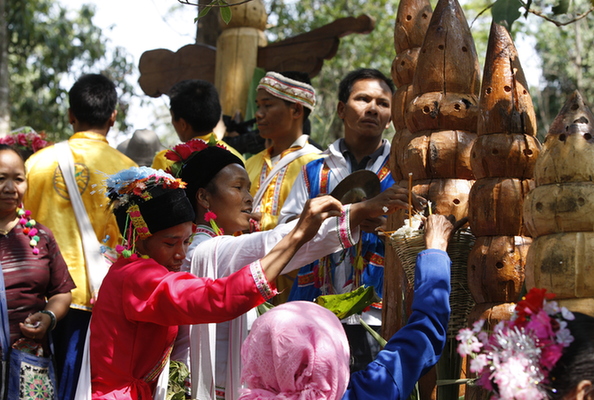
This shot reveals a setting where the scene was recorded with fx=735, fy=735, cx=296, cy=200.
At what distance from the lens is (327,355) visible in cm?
238

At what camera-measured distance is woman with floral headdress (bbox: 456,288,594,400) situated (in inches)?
69.6

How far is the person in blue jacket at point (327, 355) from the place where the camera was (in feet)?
7.80

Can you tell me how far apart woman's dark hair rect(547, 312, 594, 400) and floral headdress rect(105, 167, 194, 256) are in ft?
6.21

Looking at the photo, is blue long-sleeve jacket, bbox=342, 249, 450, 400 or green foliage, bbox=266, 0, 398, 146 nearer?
blue long-sleeve jacket, bbox=342, 249, 450, 400

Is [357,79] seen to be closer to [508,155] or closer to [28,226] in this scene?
[508,155]

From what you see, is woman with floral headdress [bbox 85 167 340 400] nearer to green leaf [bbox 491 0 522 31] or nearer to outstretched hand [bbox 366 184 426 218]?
outstretched hand [bbox 366 184 426 218]

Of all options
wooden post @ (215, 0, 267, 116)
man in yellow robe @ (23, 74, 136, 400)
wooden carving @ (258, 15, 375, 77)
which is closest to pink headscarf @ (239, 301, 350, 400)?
man in yellow robe @ (23, 74, 136, 400)

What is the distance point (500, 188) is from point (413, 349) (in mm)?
877

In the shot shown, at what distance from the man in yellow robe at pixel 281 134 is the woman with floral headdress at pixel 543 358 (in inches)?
131

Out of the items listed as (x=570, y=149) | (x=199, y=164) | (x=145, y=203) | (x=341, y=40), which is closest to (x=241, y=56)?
(x=199, y=164)

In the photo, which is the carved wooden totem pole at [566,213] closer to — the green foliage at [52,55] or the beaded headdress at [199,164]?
the beaded headdress at [199,164]

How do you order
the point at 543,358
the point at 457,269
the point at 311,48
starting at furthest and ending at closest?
the point at 311,48, the point at 457,269, the point at 543,358

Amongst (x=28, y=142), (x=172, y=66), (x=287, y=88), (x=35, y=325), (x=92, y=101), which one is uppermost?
(x=172, y=66)

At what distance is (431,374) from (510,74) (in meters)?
1.37
